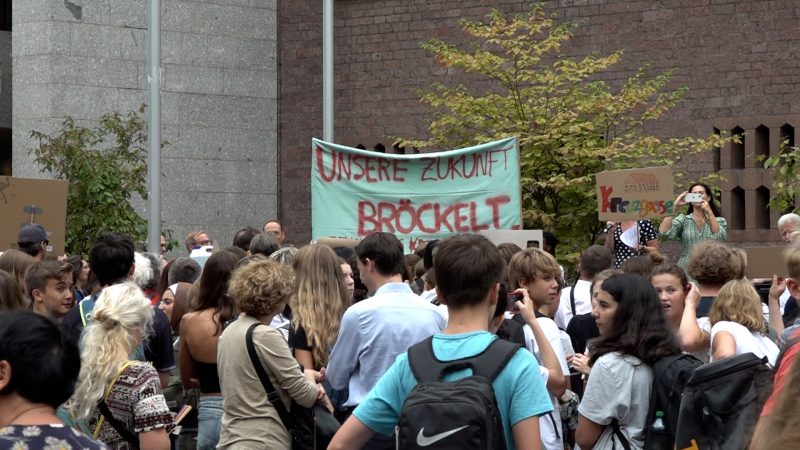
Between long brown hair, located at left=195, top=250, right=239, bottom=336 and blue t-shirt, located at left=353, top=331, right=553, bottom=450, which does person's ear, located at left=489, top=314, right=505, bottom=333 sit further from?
blue t-shirt, located at left=353, top=331, right=553, bottom=450

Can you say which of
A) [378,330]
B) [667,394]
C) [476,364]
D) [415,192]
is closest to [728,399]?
[667,394]

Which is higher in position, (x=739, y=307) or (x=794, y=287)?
(x=794, y=287)

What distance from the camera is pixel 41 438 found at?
368 cm

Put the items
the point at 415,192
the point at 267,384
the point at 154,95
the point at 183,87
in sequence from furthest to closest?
the point at 183,87, the point at 154,95, the point at 415,192, the point at 267,384

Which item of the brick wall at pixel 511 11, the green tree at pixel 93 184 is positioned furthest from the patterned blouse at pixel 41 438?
the brick wall at pixel 511 11

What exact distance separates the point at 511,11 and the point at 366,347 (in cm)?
1595

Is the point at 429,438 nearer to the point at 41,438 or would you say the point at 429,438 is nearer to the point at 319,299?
the point at 41,438

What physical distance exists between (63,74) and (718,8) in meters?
10.2

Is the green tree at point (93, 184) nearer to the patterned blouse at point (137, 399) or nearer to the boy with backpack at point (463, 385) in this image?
the patterned blouse at point (137, 399)

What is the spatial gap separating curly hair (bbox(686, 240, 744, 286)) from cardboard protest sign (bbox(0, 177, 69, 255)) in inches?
243

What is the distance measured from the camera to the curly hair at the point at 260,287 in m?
6.39

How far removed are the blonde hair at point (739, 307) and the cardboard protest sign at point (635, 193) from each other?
5.90 m

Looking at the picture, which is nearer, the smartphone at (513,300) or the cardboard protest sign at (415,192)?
the smartphone at (513,300)

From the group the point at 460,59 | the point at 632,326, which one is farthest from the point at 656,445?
the point at 460,59
